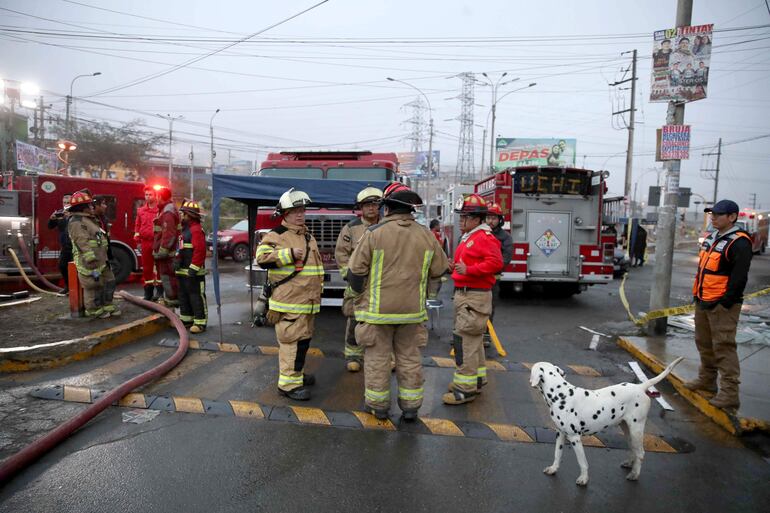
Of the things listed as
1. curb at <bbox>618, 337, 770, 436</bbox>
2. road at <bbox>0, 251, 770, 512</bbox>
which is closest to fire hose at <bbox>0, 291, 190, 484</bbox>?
road at <bbox>0, 251, 770, 512</bbox>

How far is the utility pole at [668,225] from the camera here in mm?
6727

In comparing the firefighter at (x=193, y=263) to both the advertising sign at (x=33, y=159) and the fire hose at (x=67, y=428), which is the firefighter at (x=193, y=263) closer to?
the fire hose at (x=67, y=428)

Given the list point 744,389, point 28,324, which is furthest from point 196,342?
point 744,389

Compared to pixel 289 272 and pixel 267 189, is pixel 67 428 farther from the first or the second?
pixel 267 189

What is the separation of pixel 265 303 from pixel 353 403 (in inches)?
134

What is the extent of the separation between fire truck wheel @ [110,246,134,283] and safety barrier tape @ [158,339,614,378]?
16.3 feet

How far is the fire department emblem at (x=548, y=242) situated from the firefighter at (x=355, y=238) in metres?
5.86

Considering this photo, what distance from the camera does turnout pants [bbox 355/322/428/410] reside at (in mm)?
3949

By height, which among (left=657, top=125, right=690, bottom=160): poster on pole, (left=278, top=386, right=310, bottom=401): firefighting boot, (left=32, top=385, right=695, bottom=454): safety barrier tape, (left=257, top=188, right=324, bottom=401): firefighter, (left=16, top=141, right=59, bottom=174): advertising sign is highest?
(left=16, top=141, right=59, bottom=174): advertising sign

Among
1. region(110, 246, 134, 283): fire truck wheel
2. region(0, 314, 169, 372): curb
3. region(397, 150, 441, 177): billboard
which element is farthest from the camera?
region(397, 150, 441, 177): billboard

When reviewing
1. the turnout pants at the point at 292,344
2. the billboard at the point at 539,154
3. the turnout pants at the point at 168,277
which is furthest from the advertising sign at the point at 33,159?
the billboard at the point at 539,154

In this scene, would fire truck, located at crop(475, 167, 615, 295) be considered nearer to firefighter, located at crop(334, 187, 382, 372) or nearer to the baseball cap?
firefighter, located at crop(334, 187, 382, 372)

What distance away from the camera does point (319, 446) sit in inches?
143

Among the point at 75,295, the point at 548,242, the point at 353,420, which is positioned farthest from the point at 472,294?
the point at 548,242
